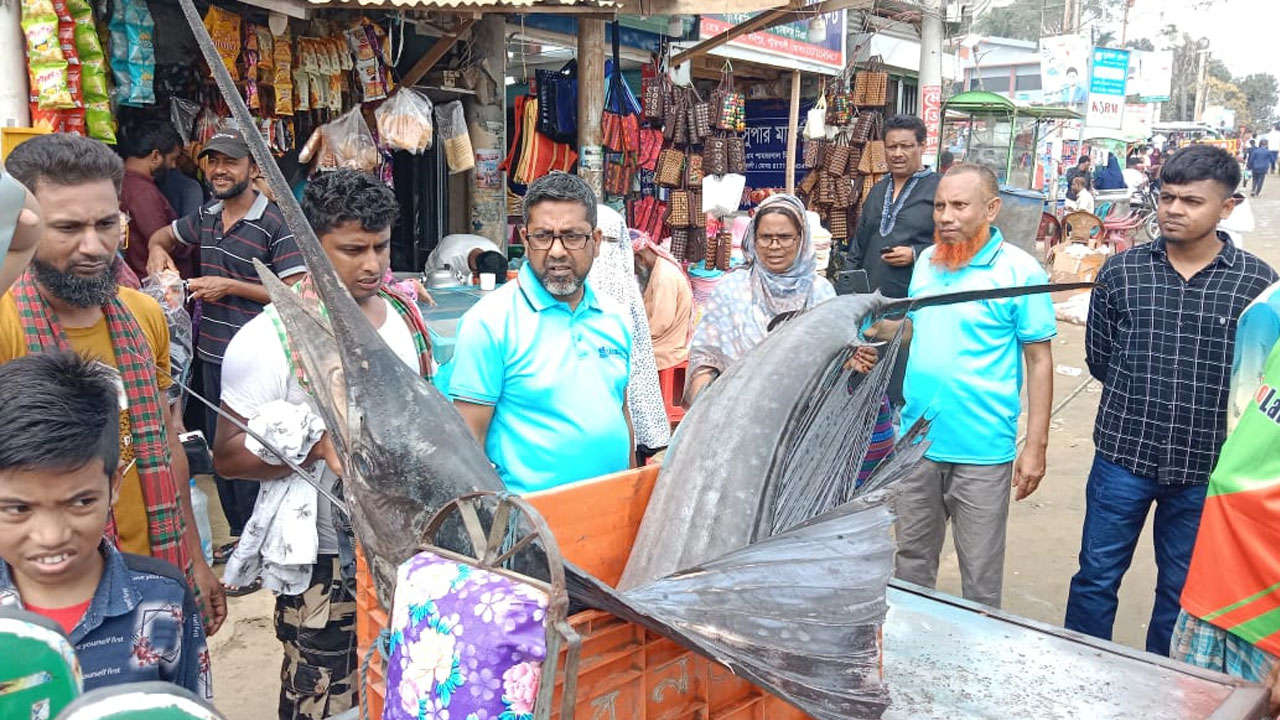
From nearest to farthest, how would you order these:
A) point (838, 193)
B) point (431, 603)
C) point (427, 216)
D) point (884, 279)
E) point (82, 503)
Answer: point (431, 603), point (82, 503), point (884, 279), point (427, 216), point (838, 193)

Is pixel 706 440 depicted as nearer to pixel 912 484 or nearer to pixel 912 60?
pixel 912 484

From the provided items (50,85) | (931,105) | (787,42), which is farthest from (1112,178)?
(50,85)

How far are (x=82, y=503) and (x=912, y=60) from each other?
13.0 meters

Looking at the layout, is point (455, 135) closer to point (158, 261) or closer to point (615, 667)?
point (158, 261)

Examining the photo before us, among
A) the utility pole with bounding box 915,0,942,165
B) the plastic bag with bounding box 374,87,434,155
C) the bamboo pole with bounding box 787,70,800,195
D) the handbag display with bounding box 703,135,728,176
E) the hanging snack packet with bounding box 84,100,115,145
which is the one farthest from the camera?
the utility pole with bounding box 915,0,942,165

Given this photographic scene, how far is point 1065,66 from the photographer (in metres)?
19.5

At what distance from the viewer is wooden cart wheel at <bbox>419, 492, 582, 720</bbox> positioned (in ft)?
2.94

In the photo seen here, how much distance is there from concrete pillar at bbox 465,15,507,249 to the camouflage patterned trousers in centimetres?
467

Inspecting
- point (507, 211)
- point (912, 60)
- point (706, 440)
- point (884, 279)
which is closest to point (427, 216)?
point (507, 211)

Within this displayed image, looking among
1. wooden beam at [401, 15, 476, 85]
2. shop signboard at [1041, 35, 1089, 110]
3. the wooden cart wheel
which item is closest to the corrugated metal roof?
wooden beam at [401, 15, 476, 85]

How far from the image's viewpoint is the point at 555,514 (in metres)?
1.59

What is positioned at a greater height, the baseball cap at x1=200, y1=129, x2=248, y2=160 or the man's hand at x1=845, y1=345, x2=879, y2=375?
the baseball cap at x1=200, y1=129, x2=248, y2=160

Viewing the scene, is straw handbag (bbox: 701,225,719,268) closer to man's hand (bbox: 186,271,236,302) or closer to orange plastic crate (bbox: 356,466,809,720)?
man's hand (bbox: 186,271,236,302)

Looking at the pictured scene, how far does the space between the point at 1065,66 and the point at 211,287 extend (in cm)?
2012
